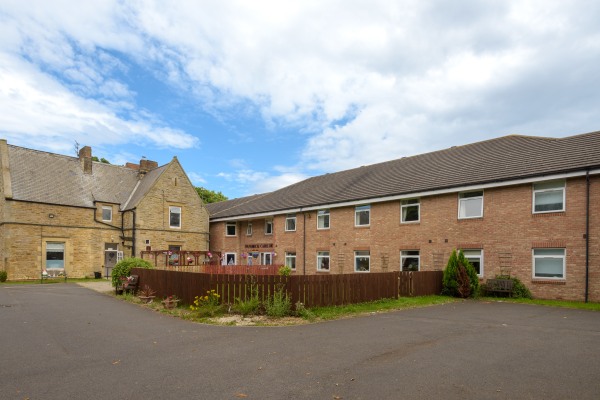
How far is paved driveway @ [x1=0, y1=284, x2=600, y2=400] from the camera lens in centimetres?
556

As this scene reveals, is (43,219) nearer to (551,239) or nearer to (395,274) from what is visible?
(395,274)

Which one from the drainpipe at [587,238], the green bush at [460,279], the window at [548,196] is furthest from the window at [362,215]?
the drainpipe at [587,238]

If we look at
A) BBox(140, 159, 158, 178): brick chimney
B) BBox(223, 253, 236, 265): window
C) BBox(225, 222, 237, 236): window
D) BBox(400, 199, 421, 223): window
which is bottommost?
BBox(223, 253, 236, 265): window

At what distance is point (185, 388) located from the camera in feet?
18.5

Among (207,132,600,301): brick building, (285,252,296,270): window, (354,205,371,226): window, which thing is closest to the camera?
(207,132,600,301): brick building

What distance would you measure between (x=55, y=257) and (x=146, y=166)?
39.7ft

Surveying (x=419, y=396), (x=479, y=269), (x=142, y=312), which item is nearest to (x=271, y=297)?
(x=142, y=312)

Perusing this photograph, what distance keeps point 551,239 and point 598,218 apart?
1802mm

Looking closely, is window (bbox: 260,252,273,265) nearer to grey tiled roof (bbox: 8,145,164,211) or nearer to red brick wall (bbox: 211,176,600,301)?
red brick wall (bbox: 211,176,600,301)

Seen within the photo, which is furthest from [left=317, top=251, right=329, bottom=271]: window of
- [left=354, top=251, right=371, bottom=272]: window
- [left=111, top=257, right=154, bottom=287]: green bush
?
[left=111, top=257, right=154, bottom=287]: green bush

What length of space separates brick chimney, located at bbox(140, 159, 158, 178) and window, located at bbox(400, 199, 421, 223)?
2563 centimetres

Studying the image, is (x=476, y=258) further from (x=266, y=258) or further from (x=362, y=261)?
(x=266, y=258)

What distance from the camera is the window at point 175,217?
33.7 m

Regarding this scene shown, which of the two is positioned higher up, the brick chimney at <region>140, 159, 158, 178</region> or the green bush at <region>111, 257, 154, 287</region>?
the brick chimney at <region>140, 159, 158, 178</region>
